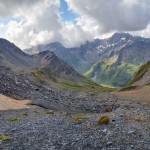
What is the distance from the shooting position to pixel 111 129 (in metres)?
31.4

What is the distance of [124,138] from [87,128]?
574 centimetres

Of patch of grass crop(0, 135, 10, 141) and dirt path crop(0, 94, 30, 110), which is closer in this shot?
patch of grass crop(0, 135, 10, 141)

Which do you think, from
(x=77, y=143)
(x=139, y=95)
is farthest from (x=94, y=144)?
(x=139, y=95)

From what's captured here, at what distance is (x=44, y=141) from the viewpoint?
3016 centimetres

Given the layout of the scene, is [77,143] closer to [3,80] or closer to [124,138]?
[124,138]

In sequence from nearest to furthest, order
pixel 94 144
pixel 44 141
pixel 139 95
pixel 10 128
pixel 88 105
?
pixel 94 144
pixel 44 141
pixel 10 128
pixel 88 105
pixel 139 95

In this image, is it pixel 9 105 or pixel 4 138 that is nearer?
pixel 4 138

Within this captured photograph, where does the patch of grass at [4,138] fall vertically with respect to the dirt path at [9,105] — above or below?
below

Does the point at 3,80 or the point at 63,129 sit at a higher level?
the point at 3,80

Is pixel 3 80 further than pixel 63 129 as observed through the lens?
Yes

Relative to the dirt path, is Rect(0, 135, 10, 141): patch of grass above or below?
below

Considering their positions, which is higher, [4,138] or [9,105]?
[9,105]

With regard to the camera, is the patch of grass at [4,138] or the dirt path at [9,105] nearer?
the patch of grass at [4,138]

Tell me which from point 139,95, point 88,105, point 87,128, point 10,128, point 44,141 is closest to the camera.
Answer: point 44,141
